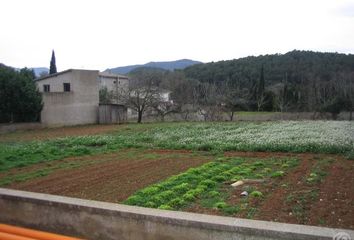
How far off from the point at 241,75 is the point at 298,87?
9.96m

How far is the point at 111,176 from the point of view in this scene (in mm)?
10297

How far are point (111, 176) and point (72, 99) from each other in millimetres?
22665

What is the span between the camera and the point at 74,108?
104 ft

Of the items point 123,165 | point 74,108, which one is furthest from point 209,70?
point 123,165

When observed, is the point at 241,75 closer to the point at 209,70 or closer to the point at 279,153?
the point at 209,70

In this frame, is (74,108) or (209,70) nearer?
(74,108)

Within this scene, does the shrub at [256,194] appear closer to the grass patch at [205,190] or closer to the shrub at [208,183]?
the grass patch at [205,190]

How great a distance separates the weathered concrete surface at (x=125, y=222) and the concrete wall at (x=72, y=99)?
25015 mm

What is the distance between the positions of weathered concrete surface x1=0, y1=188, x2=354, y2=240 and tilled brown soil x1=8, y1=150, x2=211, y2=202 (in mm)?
2403

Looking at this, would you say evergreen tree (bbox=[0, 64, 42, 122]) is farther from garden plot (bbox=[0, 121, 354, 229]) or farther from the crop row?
the crop row

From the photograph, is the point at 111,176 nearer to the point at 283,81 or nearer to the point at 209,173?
the point at 209,173

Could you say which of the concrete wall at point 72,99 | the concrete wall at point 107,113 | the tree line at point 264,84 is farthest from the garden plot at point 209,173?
the tree line at point 264,84

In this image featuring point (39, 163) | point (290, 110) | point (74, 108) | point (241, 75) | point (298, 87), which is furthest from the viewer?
point (241, 75)

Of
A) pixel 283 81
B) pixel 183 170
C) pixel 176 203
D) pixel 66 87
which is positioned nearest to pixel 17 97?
pixel 66 87
